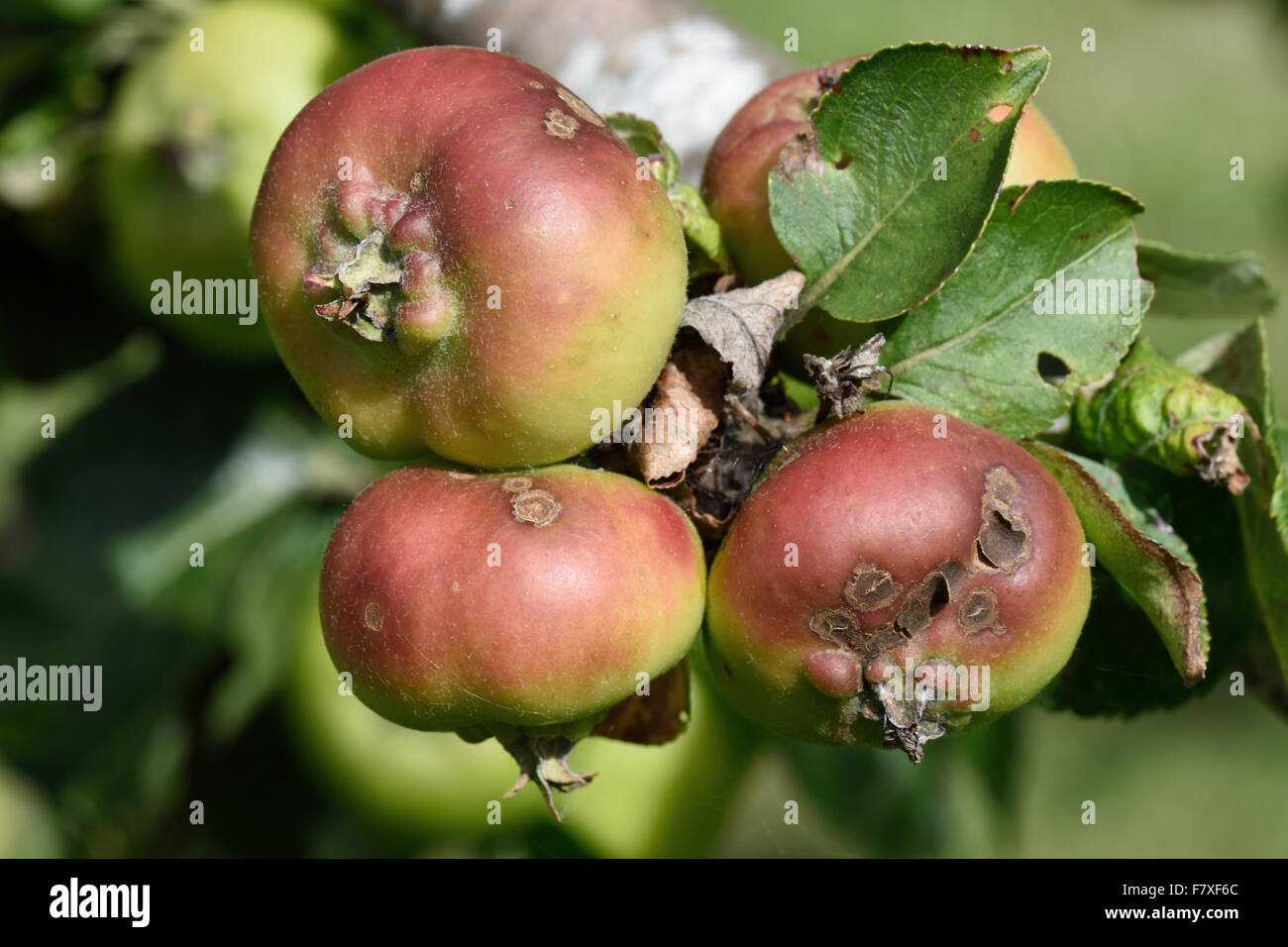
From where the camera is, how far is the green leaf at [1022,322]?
77 centimetres

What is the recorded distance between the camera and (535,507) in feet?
2.26

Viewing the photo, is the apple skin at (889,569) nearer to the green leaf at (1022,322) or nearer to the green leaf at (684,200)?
the green leaf at (1022,322)

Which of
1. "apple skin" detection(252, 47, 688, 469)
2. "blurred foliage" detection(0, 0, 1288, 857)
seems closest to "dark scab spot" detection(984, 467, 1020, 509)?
"apple skin" detection(252, 47, 688, 469)

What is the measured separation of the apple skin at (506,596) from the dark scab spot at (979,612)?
163 millimetres

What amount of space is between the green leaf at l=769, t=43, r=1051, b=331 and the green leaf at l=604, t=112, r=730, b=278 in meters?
0.06

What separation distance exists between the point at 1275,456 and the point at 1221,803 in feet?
8.08

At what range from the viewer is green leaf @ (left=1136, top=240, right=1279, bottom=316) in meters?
0.90

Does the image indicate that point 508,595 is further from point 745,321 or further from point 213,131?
point 213,131

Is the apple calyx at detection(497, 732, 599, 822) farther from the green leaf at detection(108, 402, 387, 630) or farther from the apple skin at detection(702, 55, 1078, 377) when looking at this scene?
the green leaf at detection(108, 402, 387, 630)

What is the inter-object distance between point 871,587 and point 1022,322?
238mm

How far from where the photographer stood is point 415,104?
2.30ft

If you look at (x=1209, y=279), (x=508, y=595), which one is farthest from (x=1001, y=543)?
(x=1209, y=279)

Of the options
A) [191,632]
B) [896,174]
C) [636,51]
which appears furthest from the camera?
[191,632]

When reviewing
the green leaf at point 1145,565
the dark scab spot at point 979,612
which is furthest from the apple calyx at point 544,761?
the green leaf at point 1145,565
